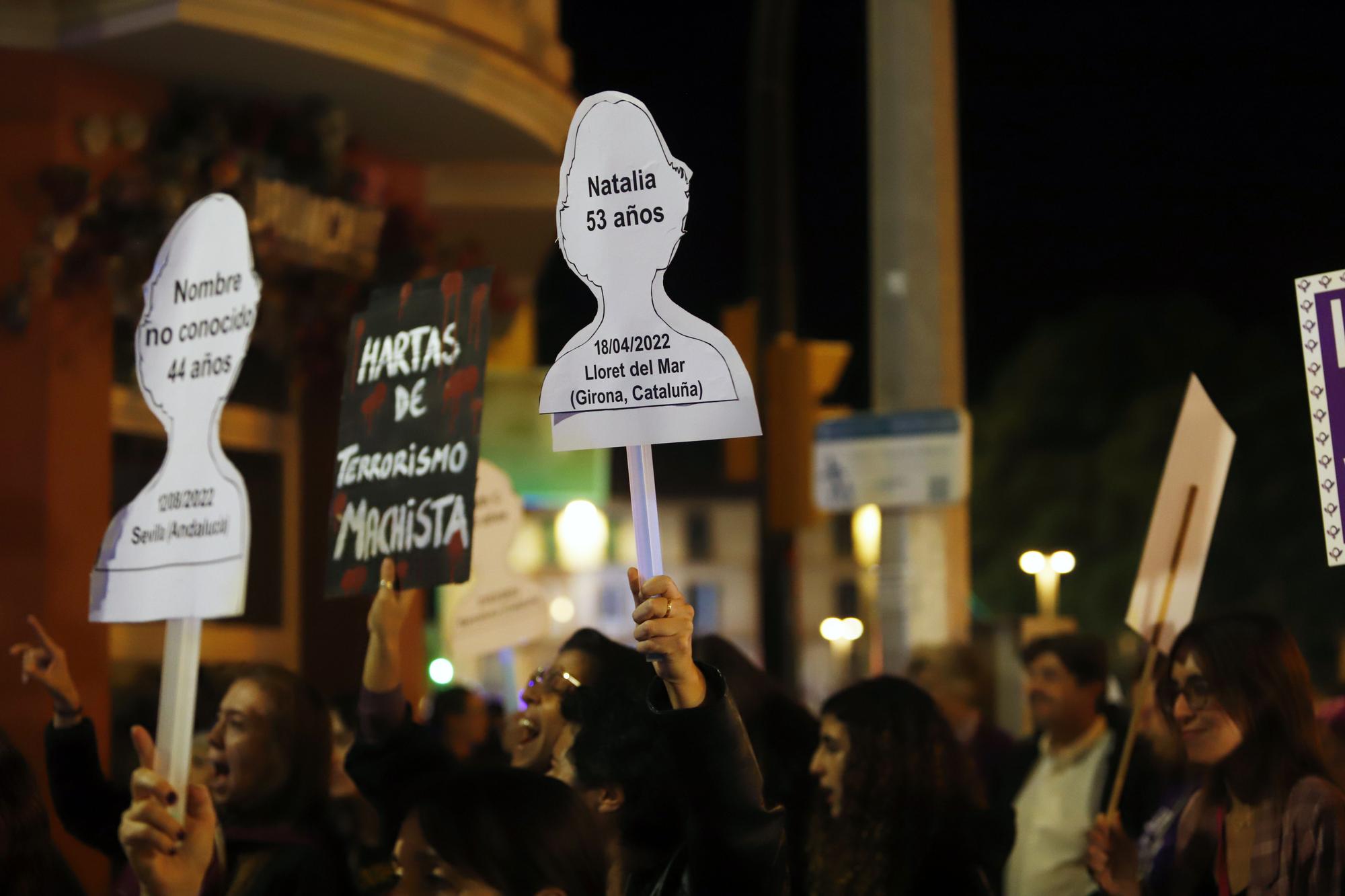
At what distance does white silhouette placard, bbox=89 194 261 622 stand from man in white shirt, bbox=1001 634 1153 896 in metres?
3.09

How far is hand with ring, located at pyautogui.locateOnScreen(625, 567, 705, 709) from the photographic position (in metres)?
3.10

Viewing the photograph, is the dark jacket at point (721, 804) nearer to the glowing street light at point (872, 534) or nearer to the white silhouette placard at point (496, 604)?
the white silhouette placard at point (496, 604)

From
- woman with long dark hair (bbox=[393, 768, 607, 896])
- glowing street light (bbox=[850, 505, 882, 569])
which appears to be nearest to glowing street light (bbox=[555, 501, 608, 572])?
glowing street light (bbox=[850, 505, 882, 569])

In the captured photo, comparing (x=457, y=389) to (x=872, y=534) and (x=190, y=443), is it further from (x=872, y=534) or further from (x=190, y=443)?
(x=872, y=534)

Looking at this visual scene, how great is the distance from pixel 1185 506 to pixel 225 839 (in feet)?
8.66

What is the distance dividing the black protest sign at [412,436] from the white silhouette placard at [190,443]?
65 centimetres

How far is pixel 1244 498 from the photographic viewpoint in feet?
133

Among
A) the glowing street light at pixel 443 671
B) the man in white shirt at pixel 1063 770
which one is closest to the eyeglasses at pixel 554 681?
the man in white shirt at pixel 1063 770

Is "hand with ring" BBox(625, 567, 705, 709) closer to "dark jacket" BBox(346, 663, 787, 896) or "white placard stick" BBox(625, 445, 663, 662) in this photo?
"dark jacket" BBox(346, 663, 787, 896)

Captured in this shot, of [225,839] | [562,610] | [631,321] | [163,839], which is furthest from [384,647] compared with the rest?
[562,610]

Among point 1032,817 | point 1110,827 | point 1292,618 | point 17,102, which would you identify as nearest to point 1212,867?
point 1110,827

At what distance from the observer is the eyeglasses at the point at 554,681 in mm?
4168

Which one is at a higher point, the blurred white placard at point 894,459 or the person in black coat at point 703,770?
the blurred white placard at point 894,459

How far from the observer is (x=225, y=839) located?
4.50 meters
